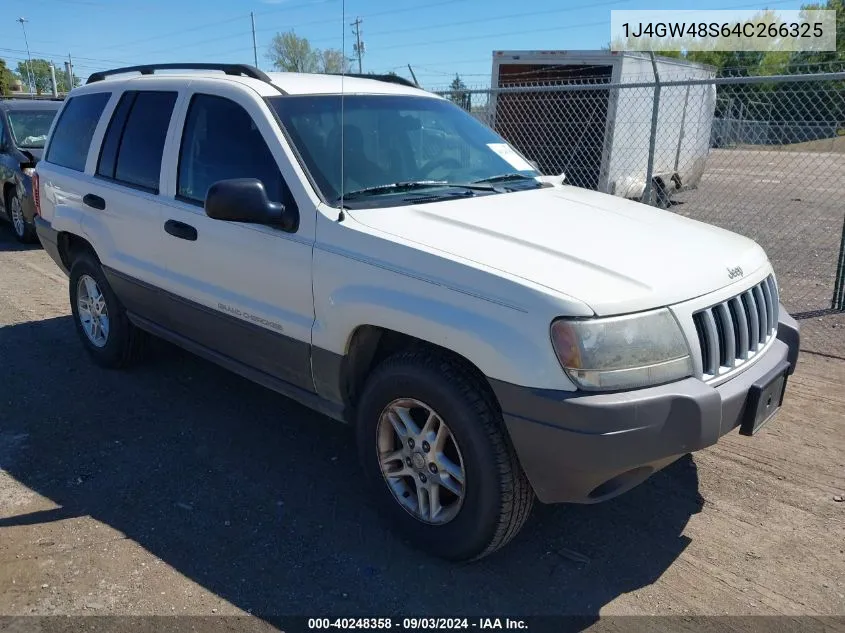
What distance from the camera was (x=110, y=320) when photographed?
5047mm

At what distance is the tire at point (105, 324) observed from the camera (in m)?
5.01

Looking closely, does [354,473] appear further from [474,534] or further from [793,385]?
[793,385]

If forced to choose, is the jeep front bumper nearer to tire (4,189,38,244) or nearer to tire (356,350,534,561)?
tire (356,350,534,561)

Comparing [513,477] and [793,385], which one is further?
[793,385]

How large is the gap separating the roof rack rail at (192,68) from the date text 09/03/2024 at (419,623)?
107 inches

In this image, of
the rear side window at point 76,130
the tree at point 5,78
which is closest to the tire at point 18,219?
the rear side window at point 76,130

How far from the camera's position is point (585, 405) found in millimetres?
2510

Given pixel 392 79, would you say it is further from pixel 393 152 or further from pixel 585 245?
pixel 585 245

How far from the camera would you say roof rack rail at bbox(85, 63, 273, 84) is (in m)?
4.01

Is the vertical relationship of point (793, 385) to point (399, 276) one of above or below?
below

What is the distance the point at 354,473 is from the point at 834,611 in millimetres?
2255

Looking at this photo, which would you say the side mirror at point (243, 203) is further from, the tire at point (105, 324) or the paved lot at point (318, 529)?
the tire at point (105, 324)

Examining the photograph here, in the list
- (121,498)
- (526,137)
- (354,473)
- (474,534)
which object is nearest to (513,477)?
(474,534)

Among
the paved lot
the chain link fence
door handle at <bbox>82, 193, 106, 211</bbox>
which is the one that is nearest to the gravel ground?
the chain link fence
